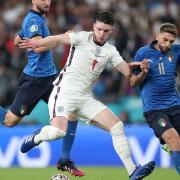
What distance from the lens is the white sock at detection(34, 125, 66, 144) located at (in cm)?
1010

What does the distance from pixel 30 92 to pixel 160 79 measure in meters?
1.93

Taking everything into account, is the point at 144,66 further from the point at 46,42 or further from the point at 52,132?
the point at 52,132

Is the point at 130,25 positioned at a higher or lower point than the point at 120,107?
higher

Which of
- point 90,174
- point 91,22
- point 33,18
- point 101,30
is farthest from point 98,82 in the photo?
point 101,30

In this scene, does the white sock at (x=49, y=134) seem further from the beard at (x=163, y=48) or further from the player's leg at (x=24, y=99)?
the beard at (x=163, y=48)

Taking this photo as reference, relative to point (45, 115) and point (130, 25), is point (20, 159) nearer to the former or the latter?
point (45, 115)

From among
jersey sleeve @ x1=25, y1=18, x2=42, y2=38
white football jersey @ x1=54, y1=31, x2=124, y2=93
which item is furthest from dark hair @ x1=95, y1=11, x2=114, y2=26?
jersey sleeve @ x1=25, y1=18, x2=42, y2=38

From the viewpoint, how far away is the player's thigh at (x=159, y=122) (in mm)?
10363

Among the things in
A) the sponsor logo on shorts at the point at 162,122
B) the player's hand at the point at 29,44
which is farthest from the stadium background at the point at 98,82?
the player's hand at the point at 29,44

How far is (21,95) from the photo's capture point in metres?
11.3

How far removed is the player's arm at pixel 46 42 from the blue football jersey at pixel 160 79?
3.71 ft

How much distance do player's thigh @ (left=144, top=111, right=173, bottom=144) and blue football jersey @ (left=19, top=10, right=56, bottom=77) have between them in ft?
5.42

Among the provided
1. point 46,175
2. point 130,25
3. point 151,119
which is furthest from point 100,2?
point 151,119

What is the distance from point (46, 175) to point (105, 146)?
91.2 inches
